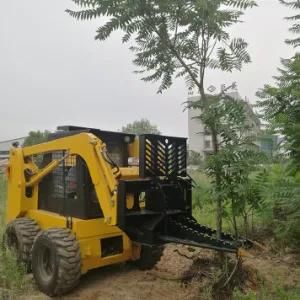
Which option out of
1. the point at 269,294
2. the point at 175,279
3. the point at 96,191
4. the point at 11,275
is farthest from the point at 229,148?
the point at 11,275

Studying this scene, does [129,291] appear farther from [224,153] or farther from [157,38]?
[157,38]

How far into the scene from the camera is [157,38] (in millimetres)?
4609

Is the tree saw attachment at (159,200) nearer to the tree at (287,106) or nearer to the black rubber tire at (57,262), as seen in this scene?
the black rubber tire at (57,262)

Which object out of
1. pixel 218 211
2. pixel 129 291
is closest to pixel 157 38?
pixel 218 211

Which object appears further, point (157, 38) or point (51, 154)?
point (51, 154)

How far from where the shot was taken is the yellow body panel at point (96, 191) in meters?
4.92

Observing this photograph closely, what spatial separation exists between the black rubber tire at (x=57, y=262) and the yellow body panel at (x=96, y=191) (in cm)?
21

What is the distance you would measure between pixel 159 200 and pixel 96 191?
2.46ft

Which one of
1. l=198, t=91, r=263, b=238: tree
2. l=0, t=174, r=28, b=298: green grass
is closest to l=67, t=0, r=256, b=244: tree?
l=198, t=91, r=263, b=238: tree

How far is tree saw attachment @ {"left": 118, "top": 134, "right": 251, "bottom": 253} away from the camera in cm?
479

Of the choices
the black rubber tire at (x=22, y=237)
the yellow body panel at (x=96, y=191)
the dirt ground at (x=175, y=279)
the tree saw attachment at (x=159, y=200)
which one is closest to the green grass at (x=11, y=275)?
the black rubber tire at (x=22, y=237)

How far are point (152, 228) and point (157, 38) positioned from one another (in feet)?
6.88

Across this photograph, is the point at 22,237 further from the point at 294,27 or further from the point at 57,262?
the point at 294,27

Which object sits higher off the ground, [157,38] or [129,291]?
[157,38]
